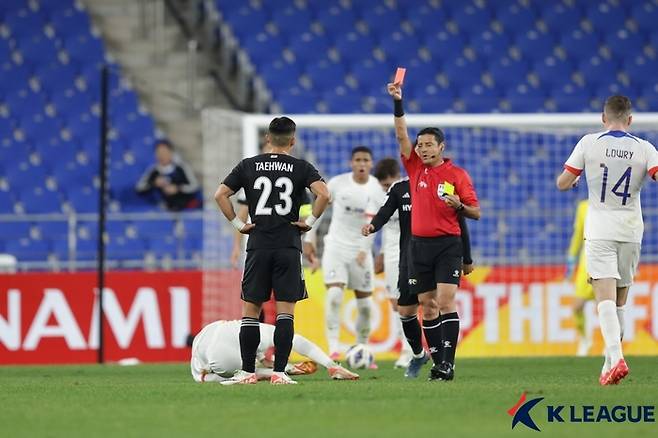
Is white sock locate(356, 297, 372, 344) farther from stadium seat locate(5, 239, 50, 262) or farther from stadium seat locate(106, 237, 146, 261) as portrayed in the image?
stadium seat locate(5, 239, 50, 262)

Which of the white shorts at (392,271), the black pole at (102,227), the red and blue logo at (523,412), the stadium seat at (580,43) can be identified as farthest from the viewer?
the stadium seat at (580,43)

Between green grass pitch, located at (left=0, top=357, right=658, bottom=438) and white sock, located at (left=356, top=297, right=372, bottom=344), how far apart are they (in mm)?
2641

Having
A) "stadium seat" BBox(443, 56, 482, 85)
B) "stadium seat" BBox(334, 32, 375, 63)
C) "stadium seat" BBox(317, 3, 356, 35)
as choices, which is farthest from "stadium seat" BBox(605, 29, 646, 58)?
"stadium seat" BBox(317, 3, 356, 35)

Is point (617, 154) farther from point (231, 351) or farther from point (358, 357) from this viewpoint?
point (358, 357)

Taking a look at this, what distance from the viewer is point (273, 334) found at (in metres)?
11.6

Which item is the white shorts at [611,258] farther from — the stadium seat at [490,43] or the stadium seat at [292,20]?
the stadium seat at [292,20]

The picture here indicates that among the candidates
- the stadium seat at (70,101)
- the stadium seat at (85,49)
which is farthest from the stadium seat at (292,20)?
the stadium seat at (70,101)

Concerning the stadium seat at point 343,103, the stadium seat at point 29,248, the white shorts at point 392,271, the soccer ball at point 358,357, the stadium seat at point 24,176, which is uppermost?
the stadium seat at point 343,103

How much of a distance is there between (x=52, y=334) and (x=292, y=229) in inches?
340

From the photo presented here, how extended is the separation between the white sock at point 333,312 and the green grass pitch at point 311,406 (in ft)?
8.57

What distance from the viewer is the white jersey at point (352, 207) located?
52.0ft

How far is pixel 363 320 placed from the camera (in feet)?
52.6

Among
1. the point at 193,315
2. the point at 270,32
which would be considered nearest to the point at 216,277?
the point at 193,315

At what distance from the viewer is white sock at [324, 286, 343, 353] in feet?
52.4
